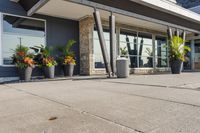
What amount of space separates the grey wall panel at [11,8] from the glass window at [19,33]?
246 mm

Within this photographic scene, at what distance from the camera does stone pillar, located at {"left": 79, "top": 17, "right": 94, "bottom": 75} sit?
431 inches

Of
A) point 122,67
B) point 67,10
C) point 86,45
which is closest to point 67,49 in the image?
point 86,45

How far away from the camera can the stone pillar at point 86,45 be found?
1094 centimetres

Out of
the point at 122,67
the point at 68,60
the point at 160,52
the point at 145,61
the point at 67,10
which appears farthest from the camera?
the point at 160,52

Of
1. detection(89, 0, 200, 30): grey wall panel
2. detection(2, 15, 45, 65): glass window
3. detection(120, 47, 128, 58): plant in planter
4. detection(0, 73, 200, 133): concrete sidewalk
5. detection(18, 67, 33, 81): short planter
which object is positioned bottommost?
detection(0, 73, 200, 133): concrete sidewalk

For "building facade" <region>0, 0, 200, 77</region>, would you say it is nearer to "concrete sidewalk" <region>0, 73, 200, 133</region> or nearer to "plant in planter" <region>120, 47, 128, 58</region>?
"plant in planter" <region>120, 47, 128, 58</region>

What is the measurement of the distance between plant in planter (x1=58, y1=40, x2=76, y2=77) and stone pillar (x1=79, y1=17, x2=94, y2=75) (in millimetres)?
752

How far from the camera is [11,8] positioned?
934cm

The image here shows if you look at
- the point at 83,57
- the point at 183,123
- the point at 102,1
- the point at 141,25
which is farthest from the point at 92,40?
the point at 183,123

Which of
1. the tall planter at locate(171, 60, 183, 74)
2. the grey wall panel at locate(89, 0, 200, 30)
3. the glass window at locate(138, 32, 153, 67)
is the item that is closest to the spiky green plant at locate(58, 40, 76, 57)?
the grey wall panel at locate(89, 0, 200, 30)

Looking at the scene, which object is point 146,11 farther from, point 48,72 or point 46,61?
point 48,72

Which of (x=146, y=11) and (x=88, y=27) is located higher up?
(x=146, y=11)

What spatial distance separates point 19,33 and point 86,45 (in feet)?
11.3

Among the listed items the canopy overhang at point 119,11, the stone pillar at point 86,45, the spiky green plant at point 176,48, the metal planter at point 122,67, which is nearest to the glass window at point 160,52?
the canopy overhang at point 119,11
